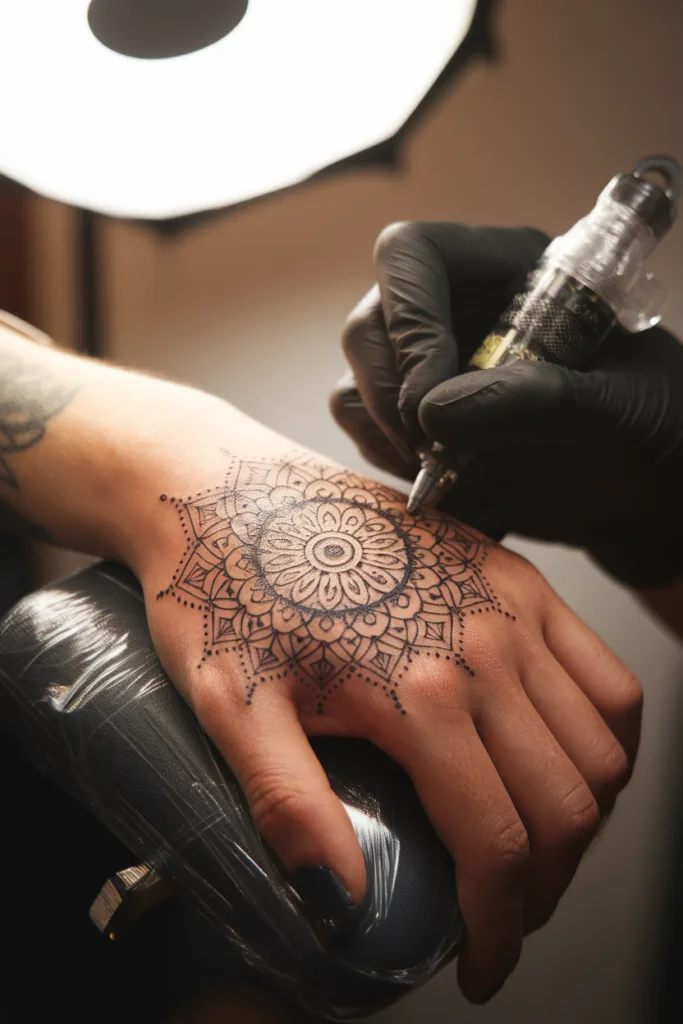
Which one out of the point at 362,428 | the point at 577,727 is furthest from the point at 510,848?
the point at 362,428

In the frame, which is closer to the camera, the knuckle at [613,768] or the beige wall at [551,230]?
the knuckle at [613,768]

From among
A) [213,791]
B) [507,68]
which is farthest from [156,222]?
[213,791]

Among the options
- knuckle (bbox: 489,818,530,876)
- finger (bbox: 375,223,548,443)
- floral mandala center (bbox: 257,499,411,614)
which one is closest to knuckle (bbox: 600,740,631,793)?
knuckle (bbox: 489,818,530,876)

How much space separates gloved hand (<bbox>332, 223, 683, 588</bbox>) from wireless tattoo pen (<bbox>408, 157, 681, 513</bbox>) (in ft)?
0.11

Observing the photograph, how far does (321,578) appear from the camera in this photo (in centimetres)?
68

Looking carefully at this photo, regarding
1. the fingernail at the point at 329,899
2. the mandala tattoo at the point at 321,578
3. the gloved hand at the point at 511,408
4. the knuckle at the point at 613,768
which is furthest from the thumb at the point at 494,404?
the fingernail at the point at 329,899

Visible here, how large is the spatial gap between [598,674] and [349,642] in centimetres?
27

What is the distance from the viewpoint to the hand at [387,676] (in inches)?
22.5

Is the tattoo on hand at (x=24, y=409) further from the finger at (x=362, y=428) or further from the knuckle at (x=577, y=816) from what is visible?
the knuckle at (x=577, y=816)

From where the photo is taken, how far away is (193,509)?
729 millimetres

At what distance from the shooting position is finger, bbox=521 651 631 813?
0.66 metres

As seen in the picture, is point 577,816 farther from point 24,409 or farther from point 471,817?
point 24,409

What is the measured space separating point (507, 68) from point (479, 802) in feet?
4.72

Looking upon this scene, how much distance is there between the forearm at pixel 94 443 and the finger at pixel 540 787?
404 millimetres
